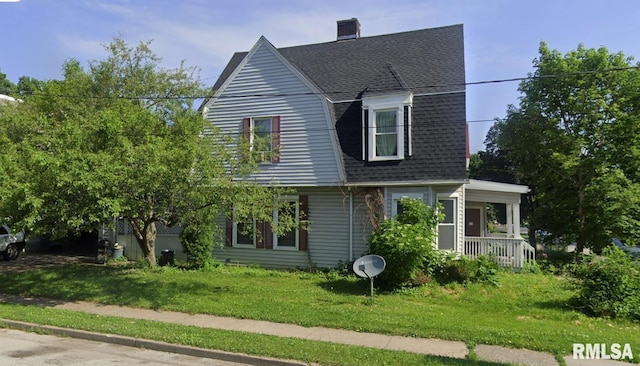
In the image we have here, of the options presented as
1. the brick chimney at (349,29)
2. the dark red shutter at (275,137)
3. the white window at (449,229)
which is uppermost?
the brick chimney at (349,29)

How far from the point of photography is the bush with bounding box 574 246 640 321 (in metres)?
8.84

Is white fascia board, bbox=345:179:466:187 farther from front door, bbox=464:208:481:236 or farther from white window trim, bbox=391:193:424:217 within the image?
front door, bbox=464:208:481:236

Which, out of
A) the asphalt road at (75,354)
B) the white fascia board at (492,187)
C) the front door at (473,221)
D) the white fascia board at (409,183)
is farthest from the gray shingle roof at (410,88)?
the asphalt road at (75,354)

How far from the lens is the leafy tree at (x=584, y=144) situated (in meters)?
15.9

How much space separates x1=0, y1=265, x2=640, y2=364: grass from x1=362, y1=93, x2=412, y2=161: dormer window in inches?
167

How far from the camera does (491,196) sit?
16328 mm

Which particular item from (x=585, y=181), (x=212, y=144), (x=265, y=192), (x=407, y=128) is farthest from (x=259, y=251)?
(x=585, y=181)

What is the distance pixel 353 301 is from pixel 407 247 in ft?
6.21

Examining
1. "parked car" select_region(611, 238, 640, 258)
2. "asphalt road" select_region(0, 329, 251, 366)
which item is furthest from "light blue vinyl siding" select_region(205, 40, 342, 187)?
Result: "parked car" select_region(611, 238, 640, 258)

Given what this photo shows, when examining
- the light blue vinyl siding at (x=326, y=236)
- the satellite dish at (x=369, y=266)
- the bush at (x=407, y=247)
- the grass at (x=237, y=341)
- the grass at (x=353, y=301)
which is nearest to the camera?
the grass at (x=237, y=341)

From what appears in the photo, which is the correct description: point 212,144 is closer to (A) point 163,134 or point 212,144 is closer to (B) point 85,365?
(A) point 163,134

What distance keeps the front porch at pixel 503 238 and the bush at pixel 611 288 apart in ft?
14.7

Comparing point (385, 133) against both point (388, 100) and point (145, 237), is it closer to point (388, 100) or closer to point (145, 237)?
point (388, 100)

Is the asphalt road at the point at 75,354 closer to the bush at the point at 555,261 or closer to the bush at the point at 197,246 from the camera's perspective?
the bush at the point at 197,246
